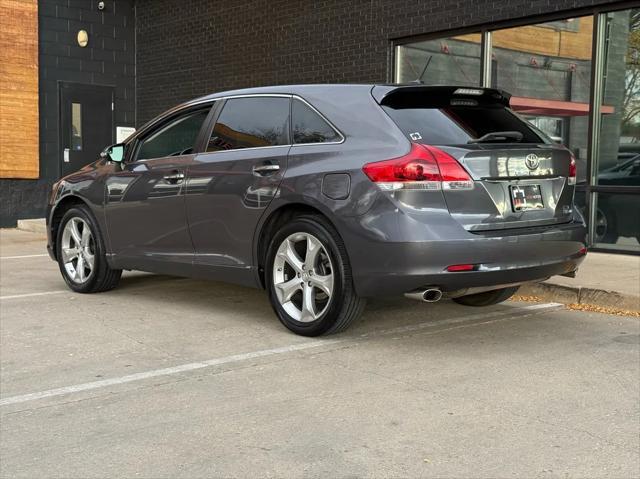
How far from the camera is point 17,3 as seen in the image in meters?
14.4

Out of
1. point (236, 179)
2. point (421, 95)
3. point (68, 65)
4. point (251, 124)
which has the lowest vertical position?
point (236, 179)

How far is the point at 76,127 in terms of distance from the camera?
1548 centimetres

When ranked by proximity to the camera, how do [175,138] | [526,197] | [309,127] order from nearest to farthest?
[526,197] → [309,127] → [175,138]

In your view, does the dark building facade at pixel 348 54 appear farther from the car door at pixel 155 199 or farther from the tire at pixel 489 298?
the car door at pixel 155 199

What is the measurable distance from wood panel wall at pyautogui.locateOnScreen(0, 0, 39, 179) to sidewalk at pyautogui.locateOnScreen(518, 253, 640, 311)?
1072 cm

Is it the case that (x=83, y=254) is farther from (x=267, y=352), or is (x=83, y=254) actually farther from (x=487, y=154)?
(x=487, y=154)

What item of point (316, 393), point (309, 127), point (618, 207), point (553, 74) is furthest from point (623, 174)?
point (316, 393)

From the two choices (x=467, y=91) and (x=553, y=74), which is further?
(x=553, y=74)

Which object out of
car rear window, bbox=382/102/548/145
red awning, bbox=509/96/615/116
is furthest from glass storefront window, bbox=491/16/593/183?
car rear window, bbox=382/102/548/145

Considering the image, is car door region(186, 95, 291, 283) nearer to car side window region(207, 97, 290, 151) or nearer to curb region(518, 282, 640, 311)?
car side window region(207, 97, 290, 151)

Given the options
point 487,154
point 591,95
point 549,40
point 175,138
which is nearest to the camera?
point 487,154

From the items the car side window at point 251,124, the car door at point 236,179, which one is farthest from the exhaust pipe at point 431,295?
the car side window at point 251,124

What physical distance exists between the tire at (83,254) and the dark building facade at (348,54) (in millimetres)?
5846

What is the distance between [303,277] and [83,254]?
2.79 metres
